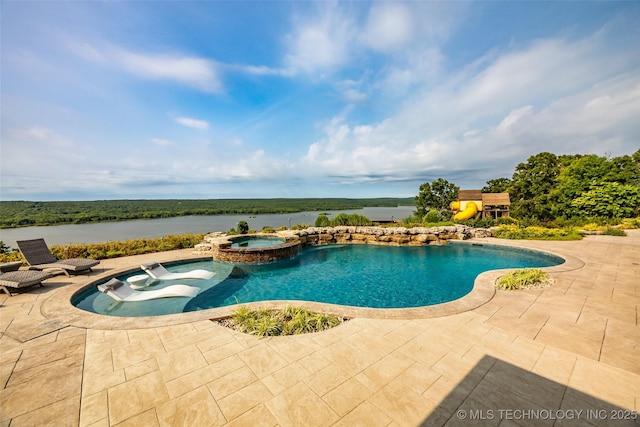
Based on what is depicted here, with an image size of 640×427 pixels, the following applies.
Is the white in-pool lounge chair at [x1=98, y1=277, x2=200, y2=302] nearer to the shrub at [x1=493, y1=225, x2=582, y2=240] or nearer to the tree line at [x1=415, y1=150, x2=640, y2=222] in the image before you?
the shrub at [x1=493, y1=225, x2=582, y2=240]

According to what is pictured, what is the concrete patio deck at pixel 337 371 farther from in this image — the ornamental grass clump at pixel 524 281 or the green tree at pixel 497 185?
the green tree at pixel 497 185

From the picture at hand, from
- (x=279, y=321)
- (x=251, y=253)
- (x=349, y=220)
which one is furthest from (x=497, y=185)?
(x=279, y=321)

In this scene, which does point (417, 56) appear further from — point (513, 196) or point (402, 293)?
point (513, 196)

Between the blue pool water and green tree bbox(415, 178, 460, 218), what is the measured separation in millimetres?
15746

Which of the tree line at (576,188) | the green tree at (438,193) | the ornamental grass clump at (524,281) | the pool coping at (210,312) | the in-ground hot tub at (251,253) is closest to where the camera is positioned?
the pool coping at (210,312)

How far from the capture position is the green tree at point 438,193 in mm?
28453

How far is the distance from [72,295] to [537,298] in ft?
38.3

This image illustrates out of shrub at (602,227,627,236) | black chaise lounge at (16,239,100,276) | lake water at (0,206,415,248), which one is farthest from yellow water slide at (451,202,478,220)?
black chaise lounge at (16,239,100,276)

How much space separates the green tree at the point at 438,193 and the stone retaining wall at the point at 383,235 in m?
12.9

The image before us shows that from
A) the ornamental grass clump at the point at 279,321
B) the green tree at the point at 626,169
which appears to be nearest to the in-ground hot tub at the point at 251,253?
the ornamental grass clump at the point at 279,321

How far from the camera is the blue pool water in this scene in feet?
21.7

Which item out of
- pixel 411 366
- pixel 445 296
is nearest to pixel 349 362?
pixel 411 366

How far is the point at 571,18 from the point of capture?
844cm

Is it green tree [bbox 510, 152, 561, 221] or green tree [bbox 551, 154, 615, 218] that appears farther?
green tree [bbox 510, 152, 561, 221]
